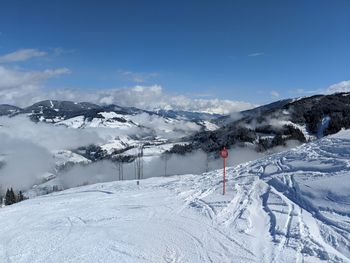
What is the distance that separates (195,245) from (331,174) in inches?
478

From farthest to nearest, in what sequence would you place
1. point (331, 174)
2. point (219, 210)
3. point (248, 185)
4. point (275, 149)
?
point (275, 149) < point (248, 185) < point (331, 174) < point (219, 210)

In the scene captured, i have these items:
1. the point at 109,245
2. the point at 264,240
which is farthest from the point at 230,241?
the point at 109,245

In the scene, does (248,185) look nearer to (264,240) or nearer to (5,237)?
(264,240)

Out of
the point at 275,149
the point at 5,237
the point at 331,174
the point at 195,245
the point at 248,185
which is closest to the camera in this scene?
the point at 195,245

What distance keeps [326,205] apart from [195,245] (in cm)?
695

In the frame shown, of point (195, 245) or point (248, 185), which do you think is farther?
point (248, 185)

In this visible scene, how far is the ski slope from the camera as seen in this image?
1220cm

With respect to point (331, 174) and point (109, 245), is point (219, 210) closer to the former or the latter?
point (109, 245)

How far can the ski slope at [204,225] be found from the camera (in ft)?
40.0

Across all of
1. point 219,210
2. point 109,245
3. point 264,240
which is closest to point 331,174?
point 219,210

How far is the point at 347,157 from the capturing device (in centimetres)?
2538

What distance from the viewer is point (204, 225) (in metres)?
15.7

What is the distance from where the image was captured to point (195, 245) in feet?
42.8

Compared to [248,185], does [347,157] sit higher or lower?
higher
